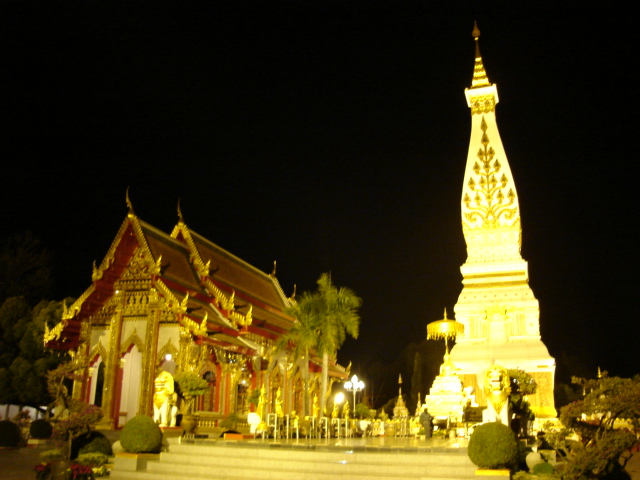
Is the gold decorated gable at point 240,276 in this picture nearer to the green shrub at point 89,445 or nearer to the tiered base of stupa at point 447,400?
the tiered base of stupa at point 447,400

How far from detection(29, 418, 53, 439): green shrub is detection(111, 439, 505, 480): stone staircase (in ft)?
25.5

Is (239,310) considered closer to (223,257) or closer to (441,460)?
(223,257)

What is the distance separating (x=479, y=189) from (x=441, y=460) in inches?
989

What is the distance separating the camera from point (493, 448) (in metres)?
9.91

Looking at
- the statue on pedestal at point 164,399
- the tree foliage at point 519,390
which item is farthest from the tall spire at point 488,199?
the statue on pedestal at point 164,399

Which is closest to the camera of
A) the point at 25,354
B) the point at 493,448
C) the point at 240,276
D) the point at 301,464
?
the point at 493,448

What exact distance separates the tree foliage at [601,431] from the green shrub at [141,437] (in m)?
7.45

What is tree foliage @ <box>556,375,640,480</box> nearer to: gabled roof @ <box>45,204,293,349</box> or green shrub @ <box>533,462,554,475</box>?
green shrub @ <box>533,462,554,475</box>

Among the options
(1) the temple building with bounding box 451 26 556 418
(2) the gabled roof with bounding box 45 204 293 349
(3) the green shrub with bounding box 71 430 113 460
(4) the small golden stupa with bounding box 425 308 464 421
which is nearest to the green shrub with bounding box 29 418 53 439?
(2) the gabled roof with bounding box 45 204 293 349

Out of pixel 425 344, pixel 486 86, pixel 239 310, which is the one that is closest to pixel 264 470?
pixel 239 310

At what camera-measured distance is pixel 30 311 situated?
2670 cm

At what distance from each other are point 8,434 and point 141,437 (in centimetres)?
791

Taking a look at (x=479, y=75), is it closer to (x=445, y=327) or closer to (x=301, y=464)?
(x=445, y=327)

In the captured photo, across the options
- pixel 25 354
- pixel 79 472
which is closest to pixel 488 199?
pixel 25 354
